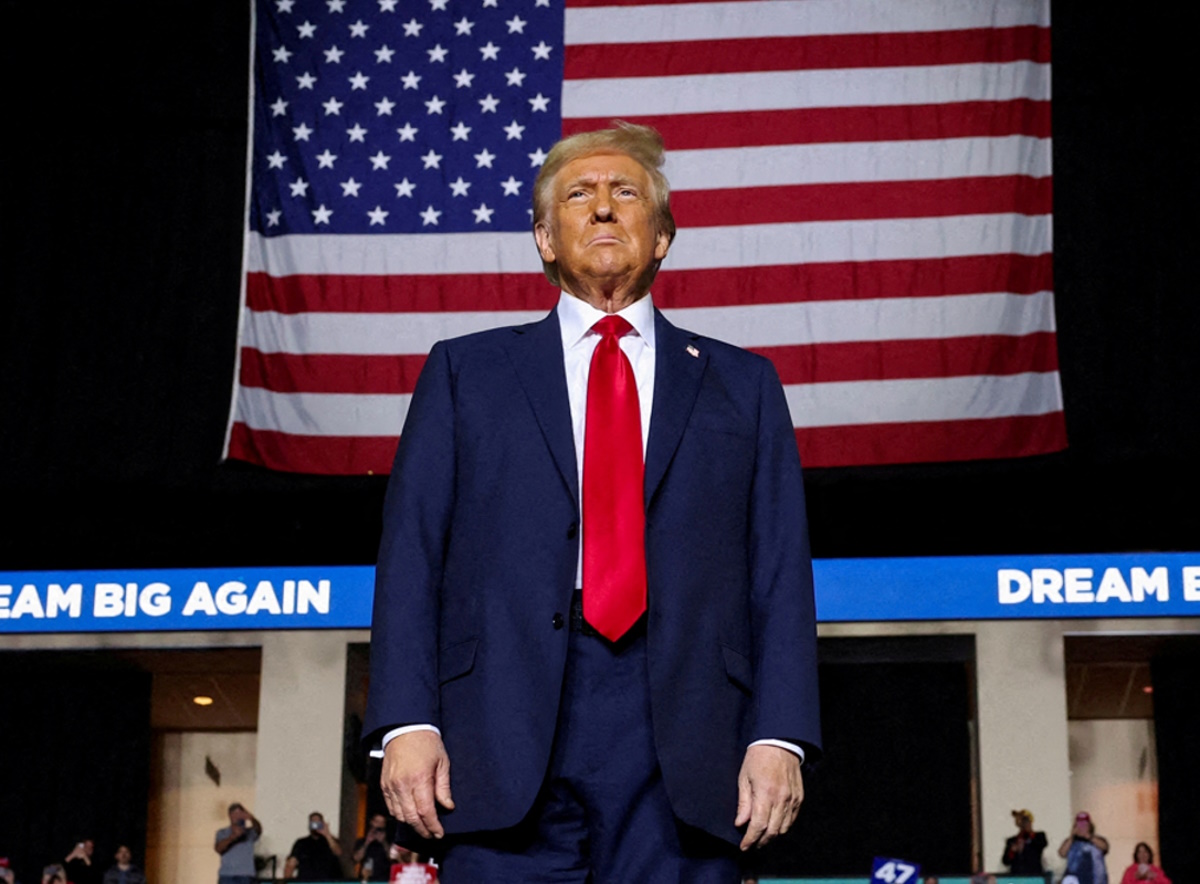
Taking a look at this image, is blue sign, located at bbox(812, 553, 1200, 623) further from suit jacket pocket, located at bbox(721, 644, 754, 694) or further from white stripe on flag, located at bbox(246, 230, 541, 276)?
suit jacket pocket, located at bbox(721, 644, 754, 694)

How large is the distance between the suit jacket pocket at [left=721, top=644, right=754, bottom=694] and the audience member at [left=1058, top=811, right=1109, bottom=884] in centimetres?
858

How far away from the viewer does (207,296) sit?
35.2 feet

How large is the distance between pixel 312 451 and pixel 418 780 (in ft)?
24.0

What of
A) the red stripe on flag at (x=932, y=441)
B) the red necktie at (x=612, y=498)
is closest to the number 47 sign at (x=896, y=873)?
the red stripe on flag at (x=932, y=441)

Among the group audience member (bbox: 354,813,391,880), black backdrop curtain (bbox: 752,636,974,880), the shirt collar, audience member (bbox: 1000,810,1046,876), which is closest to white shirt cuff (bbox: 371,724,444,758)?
the shirt collar

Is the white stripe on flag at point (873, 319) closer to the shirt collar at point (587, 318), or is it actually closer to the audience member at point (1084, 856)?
the audience member at point (1084, 856)

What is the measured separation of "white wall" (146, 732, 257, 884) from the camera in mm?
14609

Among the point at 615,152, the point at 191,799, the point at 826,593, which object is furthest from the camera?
the point at 191,799

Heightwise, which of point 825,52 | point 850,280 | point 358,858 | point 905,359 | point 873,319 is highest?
point 825,52

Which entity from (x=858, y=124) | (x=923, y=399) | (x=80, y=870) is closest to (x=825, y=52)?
(x=858, y=124)

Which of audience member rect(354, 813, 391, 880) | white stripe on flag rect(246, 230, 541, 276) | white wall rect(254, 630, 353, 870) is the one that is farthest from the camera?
white wall rect(254, 630, 353, 870)

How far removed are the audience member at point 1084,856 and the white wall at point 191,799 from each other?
760 cm

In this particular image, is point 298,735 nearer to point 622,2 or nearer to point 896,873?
point 896,873

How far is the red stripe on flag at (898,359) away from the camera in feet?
27.6
